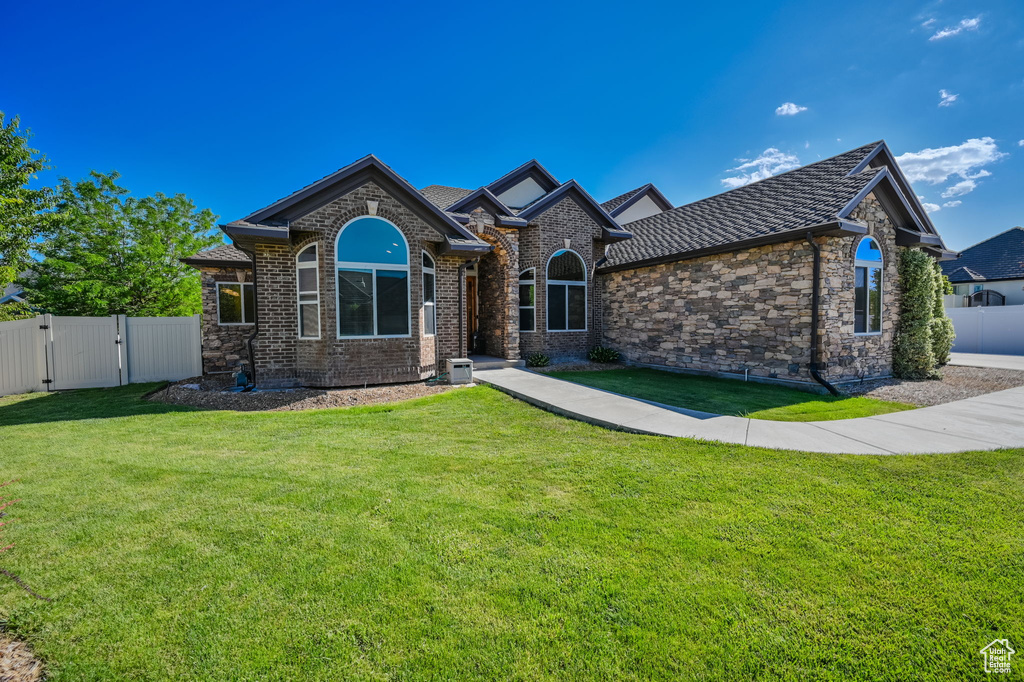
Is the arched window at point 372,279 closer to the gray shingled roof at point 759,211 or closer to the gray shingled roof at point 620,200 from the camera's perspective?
the gray shingled roof at point 759,211

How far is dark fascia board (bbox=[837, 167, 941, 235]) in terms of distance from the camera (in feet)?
28.5

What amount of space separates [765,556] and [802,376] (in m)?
7.93

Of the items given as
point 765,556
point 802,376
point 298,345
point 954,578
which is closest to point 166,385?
point 298,345

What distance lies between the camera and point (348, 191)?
9016mm

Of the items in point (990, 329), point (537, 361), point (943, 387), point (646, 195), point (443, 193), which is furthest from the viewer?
point (646, 195)

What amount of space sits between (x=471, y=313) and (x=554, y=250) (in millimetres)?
3716

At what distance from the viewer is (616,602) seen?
2.38 meters

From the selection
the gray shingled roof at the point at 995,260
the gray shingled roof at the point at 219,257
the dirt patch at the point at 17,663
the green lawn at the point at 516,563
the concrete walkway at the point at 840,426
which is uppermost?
the gray shingled roof at the point at 995,260

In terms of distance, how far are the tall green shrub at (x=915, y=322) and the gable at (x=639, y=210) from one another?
32.0ft

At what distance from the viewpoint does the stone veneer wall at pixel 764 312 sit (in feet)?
29.5

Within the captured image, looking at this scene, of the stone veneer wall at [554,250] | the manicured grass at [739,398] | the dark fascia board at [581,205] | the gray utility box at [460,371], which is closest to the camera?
the manicured grass at [739,398]

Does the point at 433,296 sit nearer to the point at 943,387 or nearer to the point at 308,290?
the point at 308,290

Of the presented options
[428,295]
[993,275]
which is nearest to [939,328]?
[428,295]

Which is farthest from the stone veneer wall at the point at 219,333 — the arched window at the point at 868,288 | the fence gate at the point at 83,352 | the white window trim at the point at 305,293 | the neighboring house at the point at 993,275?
the neighboring house at the point at 993,275
